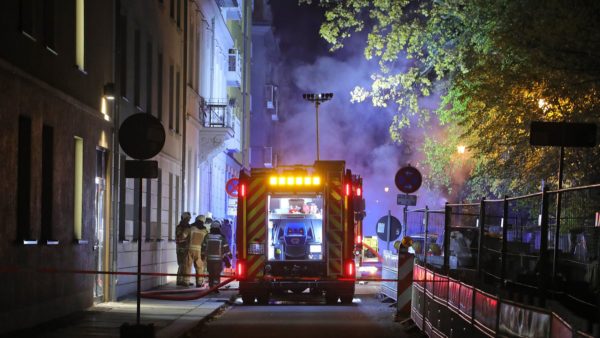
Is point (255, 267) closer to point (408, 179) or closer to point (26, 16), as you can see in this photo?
point (408, 179)

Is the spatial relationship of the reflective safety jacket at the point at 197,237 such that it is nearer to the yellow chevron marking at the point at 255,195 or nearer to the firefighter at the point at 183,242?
the firefighter at the point at 183,242

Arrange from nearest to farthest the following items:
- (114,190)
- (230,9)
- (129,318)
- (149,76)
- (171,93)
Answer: (129,318), (114,190), (149,76), (171,93), (230,9)

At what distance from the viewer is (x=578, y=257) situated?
35.2ft

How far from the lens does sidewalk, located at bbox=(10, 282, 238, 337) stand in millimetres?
13742

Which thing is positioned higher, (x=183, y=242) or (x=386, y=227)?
(x=386, y=227)

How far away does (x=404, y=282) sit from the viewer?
16328mm

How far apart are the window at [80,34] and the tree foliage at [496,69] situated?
750cm

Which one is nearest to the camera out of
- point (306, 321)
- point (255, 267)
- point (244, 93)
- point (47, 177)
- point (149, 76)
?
point (47, 177)

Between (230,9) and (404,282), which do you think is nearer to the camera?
(404,282)

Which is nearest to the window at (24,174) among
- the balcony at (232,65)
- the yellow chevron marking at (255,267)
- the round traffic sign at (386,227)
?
the yellow chevron marking at (255,267)

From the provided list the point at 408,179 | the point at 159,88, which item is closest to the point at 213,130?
the point at 159,88

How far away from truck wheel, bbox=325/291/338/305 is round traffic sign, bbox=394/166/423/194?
2.68m

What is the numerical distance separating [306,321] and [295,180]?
5096mm

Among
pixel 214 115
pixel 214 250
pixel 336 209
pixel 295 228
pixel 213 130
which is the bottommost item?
pixel 214 250
